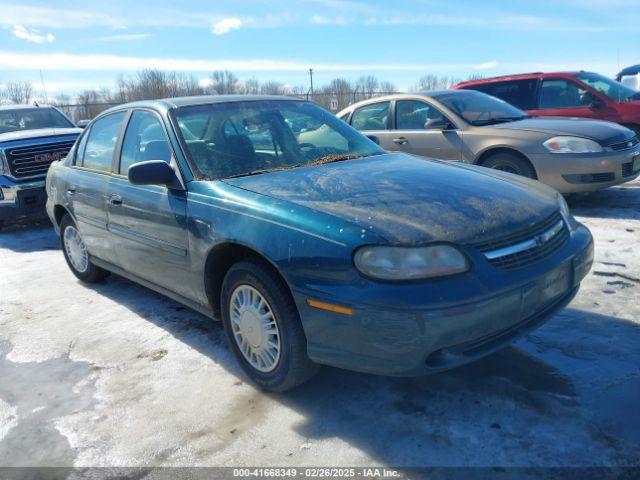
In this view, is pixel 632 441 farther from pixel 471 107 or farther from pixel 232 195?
pixel 471 107

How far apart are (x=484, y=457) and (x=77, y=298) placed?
12.6 ft

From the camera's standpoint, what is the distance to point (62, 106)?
23391 mm

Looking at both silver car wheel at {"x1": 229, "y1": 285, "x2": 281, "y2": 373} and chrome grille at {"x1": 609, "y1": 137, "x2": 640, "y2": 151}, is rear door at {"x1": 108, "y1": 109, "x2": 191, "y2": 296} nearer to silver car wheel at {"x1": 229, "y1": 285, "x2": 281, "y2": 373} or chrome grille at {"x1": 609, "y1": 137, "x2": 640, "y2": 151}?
silver car wheel at {"x1": 229, "y1": 285, "x2": 281, "y2": 373}

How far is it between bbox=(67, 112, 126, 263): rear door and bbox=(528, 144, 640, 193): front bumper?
4526mm

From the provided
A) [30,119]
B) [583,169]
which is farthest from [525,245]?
[30,119]

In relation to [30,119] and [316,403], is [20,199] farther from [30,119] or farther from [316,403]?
[316,403]

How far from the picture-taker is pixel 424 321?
7.59ft

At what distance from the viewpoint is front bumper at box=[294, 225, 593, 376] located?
7.64 feet

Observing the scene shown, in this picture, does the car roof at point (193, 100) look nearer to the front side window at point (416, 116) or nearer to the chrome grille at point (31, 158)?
the front side window at point (416, 116)

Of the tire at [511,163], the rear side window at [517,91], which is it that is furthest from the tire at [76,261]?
the rear side window at [517,91]

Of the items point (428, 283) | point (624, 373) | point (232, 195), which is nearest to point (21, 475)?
point (232, 195)

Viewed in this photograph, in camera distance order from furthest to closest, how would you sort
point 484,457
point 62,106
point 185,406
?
point 62,106
point 185,406
point 484,457

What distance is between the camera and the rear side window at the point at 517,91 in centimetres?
900

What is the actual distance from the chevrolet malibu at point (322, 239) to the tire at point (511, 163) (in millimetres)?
2991
